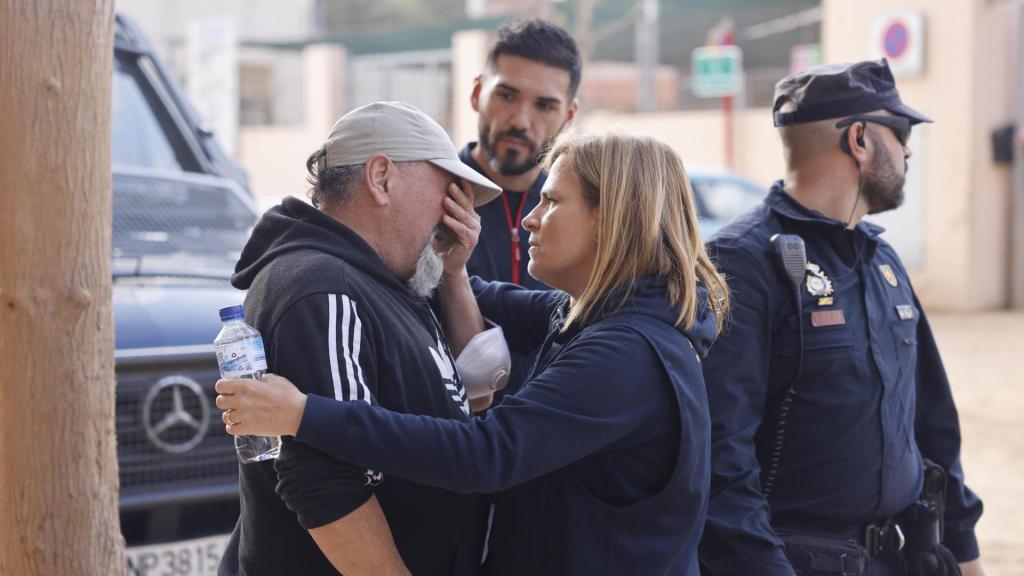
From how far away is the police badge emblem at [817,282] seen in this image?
2.83 m

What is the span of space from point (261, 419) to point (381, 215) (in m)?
0.51

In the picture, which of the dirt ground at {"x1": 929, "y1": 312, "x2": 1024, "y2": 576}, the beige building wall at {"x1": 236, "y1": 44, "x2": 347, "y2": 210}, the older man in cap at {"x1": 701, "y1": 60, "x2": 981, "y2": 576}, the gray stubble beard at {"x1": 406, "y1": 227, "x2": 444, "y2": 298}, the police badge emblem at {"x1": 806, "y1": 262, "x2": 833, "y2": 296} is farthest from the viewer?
the beige building wall at {"x1": 236, "y1": 44, "x2": 347, "y2": 210}

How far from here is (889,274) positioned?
3064 mm

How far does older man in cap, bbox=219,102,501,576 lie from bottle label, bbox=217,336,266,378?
47 millimetres

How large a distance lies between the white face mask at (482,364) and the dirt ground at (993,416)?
4.10 meters

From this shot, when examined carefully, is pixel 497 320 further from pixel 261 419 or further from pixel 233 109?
pixel 233 109

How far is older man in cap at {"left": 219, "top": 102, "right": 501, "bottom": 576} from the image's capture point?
2.03m

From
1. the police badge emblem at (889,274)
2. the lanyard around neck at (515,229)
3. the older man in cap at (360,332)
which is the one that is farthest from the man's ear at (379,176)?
the police badge emblem at (889,274)

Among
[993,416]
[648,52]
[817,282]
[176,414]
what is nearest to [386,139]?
[817,282]

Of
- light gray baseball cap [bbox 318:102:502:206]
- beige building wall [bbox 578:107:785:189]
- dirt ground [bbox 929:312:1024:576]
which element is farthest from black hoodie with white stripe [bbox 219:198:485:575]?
beige building wall [bbox 578:107:785:189]

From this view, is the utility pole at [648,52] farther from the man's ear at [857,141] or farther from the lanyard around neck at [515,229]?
the man's ear at [857,141]

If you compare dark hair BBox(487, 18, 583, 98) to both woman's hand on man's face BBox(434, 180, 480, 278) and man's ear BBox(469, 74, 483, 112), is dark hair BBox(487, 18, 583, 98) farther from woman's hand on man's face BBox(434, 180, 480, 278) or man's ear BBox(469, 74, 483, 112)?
woman's hand on man's face BBox(434, 180, 480, 278)

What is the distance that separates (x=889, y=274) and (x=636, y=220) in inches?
43.6

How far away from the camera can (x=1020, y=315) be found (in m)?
15.8
